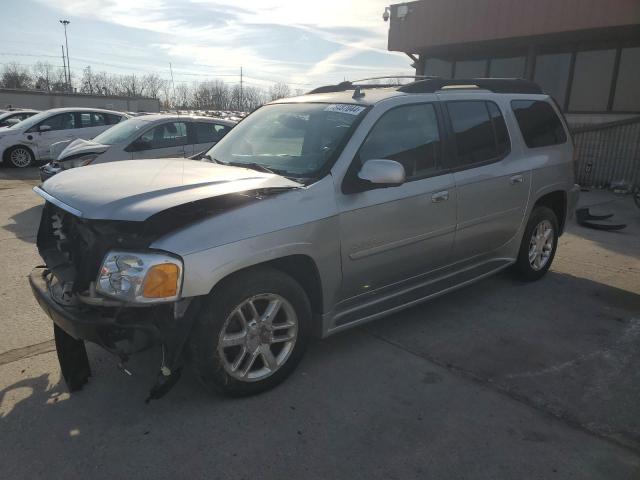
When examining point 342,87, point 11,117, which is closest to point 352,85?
point 342,87

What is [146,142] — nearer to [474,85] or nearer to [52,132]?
[474,85]

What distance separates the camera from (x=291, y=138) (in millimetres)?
3822

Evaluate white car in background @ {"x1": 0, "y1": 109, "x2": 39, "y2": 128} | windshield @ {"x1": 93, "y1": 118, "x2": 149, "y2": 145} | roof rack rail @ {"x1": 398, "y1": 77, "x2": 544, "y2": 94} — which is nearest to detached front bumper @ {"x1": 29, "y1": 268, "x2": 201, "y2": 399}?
roof rack rail @ {"x1": 398, "y1": 77, "x2": 544, "y2": 94}

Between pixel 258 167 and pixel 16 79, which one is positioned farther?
pixel 16 79

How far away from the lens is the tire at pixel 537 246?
5.10 meters

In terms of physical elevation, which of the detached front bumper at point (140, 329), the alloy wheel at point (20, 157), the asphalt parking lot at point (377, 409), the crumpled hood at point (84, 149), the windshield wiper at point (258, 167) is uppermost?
the windshield wiper at point (258, 167)

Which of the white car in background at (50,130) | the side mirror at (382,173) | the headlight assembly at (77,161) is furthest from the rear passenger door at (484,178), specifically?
the white car in background at (50,130)

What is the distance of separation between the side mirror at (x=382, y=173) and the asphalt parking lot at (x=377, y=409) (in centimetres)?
131

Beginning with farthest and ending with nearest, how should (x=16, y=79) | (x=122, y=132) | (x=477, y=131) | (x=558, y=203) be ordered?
(x=16, y=79) → (x=122, y=132) → (x=558, y=203) → (x=477, y=131)

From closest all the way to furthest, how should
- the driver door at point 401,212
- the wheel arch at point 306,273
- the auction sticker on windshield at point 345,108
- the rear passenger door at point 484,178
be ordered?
the wheel arch at point 306,273
the driver door at point 401,212
the auction sticker on windshield at point 345,108
the rear passenger door at point 484,178

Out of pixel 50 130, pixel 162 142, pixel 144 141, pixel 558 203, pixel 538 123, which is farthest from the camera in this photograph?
pixel 50 130

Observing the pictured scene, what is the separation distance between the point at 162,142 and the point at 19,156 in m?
7.59

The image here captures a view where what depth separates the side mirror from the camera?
3170mm

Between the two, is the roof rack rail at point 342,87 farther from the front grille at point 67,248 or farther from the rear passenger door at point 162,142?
the rear passenger door at point 162,142
